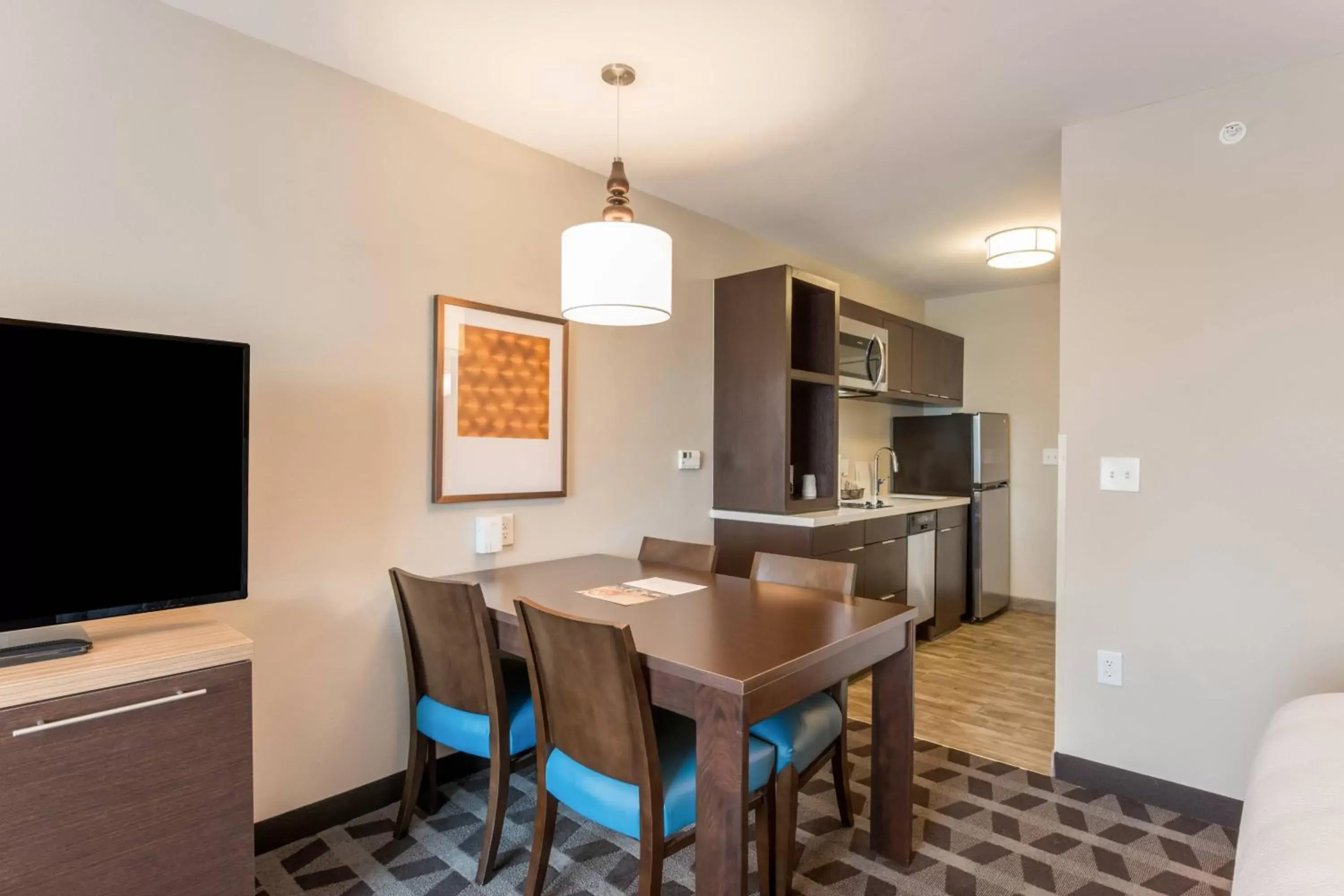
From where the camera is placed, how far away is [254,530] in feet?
6.60

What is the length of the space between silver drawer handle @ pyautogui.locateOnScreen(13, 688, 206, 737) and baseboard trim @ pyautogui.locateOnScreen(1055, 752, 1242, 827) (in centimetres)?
280

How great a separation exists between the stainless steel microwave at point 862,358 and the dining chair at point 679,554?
62.9 inches

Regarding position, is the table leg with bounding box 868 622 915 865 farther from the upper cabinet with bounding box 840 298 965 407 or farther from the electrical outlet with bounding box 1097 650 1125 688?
the upper cabinet with bounding box 840 298 965 407

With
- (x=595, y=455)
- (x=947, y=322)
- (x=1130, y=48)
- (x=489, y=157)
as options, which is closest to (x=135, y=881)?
(x=595, y=455)

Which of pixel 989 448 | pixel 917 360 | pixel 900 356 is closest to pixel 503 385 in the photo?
pixel 900 356

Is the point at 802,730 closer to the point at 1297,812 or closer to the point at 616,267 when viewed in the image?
the point at 1297,812

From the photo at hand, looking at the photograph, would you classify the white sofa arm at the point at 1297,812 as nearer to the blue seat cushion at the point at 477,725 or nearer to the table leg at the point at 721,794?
the table leg at the point at 721,794

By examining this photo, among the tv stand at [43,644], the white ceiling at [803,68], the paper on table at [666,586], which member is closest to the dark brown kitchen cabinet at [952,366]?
the white ceiling at [803,68]

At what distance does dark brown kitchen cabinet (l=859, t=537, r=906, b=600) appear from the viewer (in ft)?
12.4

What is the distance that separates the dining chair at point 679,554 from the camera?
8.61ft

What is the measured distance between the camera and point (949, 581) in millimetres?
4629

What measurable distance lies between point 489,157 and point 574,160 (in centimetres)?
40

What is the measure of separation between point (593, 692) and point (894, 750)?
38.1 inches

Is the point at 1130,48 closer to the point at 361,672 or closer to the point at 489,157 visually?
the point at 489,157
